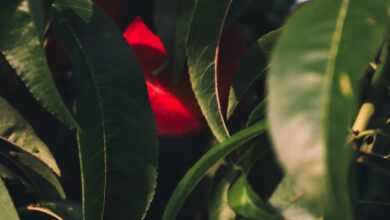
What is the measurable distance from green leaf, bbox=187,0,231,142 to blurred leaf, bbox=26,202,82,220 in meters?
0.18

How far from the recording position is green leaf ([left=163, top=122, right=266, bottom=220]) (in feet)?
1.93

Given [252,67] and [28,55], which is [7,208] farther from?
[252,67]

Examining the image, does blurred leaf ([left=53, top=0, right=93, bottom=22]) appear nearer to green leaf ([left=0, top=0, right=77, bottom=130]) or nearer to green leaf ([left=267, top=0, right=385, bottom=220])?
green leaf ([left=0, top=0, right=77, bottom=130])

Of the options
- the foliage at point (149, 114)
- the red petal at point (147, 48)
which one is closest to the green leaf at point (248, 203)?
the foliage at point (149, 114)

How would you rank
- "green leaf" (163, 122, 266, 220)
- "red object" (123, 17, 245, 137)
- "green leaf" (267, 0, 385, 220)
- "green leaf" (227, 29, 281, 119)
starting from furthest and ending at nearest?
"red object" (123, 17, 245, 137), "green leaf" (227, 29, 281, 119), "green leaf" (163, 122, 266, 220), "green leaf" (267, 0, 385, 220)

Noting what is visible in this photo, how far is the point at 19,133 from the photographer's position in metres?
0.72

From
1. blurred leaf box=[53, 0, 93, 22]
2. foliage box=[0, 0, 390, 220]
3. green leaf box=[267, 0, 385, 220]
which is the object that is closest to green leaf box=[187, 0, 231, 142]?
foliage box=[0, 0, 390, 220]

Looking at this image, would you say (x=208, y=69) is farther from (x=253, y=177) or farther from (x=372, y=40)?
(x=372, y=40)

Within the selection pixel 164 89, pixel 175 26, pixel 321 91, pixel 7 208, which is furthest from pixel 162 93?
pixel 321 91

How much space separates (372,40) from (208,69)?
10.7 inches

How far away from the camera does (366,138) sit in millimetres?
685

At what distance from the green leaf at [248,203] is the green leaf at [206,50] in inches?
2.5

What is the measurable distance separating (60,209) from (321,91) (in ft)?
1.42

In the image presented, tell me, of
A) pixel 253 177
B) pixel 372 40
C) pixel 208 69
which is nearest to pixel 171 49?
pixel 208 69
